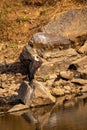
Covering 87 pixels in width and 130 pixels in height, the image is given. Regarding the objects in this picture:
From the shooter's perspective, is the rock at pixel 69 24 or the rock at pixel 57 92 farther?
the rock at pixel 69 24

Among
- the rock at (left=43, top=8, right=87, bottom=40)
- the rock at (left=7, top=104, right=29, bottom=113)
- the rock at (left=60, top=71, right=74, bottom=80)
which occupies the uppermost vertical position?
the rock at (left=43, top=8, right=87, bottom=40)

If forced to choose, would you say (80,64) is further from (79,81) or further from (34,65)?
(34,65)

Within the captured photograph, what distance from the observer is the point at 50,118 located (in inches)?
544

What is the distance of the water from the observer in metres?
12.9

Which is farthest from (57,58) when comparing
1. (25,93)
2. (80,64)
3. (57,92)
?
(25,93)

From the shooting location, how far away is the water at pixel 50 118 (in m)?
12.9

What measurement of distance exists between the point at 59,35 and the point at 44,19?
Answer: 294 cm

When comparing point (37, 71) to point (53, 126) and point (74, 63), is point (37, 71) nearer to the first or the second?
point (74, 63)

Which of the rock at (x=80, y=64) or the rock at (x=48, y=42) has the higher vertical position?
the rock at (x=48, y=42)

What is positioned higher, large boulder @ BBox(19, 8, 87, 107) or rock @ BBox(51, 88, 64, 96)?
large boulder @ BBox(19, 8, 87, 107)

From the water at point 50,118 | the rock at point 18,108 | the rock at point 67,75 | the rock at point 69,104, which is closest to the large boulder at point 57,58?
the rock at point 67,75

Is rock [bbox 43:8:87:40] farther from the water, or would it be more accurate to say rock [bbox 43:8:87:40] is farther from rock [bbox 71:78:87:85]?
the water

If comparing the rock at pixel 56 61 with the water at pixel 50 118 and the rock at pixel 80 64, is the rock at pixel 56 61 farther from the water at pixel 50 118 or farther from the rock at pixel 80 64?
the water at pixel 50 118

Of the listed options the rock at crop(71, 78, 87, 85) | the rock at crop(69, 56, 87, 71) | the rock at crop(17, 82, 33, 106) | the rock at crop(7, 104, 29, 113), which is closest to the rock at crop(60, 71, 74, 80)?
the rock at crop(71, 78, 87, 85)
